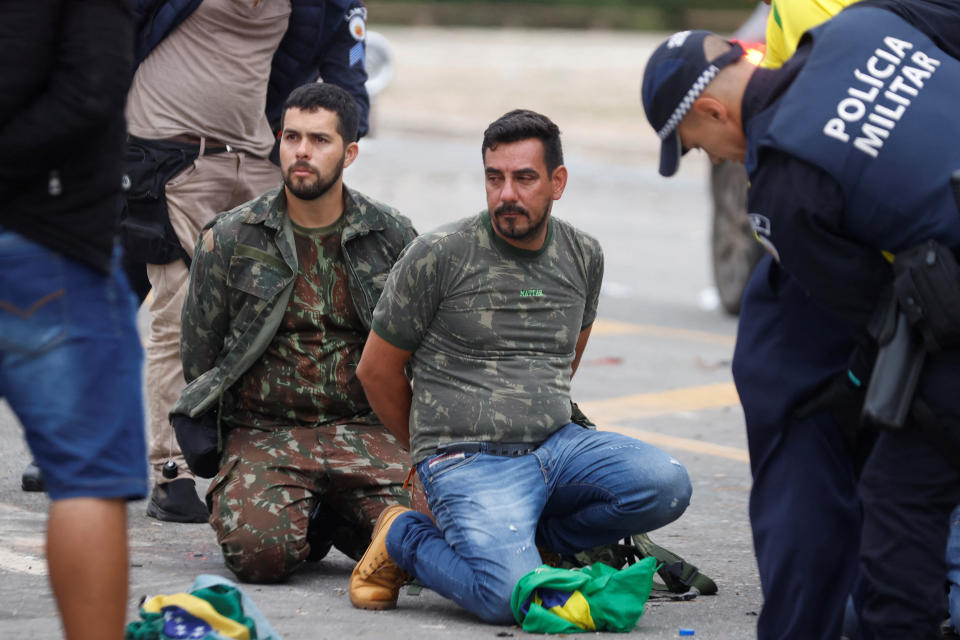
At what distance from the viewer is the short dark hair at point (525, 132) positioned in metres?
4.59

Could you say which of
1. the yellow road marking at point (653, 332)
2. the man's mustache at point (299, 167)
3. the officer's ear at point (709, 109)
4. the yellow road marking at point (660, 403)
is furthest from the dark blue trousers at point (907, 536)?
the yellow road marking at point (653, 332)

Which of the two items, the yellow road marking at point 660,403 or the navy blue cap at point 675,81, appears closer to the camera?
the navy blue cap at point 675,81

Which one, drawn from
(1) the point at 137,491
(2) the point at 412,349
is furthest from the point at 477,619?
(1) the point at 137,491

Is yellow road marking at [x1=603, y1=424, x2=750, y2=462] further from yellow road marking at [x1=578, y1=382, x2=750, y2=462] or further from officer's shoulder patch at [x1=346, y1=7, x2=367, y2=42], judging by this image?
officer's shoulder patch at [x1=346, y1=7, x2=367, y2=42]

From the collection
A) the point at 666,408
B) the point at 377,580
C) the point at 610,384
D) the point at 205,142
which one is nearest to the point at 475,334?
the point at 377,580

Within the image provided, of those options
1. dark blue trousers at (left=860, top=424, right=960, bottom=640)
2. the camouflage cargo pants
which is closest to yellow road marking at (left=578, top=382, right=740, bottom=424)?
the camouflage cargo pants

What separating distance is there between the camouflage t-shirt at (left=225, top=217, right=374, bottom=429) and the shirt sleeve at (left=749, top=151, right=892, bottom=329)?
2004 mm

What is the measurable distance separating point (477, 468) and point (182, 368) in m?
1.34

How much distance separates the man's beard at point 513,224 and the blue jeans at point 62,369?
176 centimetres

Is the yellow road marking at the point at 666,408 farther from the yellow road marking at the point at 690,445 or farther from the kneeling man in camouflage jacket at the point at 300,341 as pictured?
Answer: the kneeling man in camouflage jacket at the point at 300,341

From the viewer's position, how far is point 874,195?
3.26m

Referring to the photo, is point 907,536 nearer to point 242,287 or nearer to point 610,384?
point 242,287

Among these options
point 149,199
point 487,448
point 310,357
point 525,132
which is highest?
point 525,132

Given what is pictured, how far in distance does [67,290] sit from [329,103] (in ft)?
7.36
